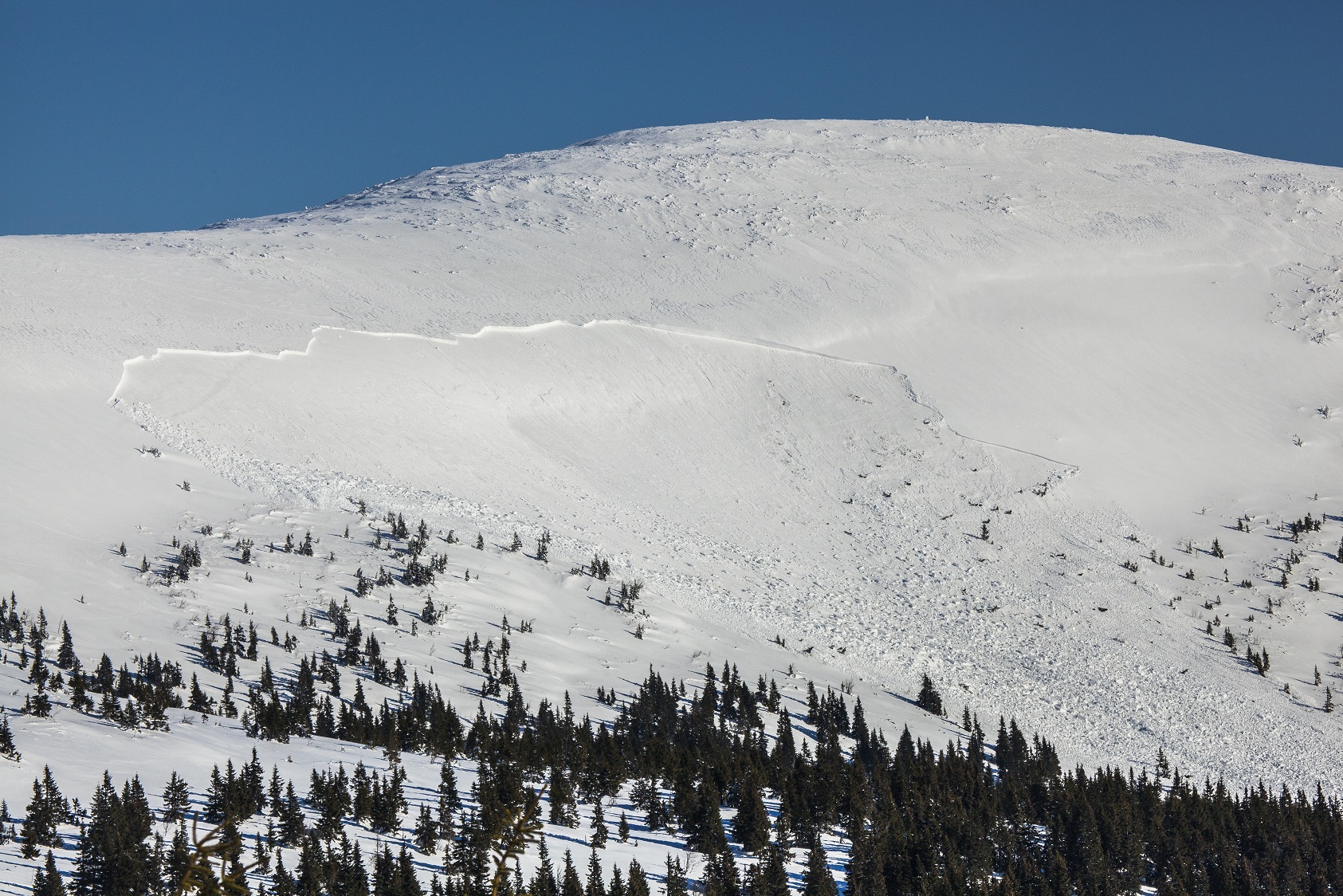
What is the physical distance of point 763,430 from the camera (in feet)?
295

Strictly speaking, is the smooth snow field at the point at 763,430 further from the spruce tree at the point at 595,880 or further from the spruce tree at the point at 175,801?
the spruce tree at the point at 595,880

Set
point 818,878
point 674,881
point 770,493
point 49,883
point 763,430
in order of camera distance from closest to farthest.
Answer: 1. point 49,883
2. point 674,881
3. point 818,878
4. point 770,493
5. point 763,430

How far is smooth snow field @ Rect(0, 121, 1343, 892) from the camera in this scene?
61344 mm

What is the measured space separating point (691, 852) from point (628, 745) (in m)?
10.2

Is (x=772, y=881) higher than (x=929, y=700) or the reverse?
the reverse

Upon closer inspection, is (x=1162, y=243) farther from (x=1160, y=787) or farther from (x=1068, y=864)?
(x=1068, y=864)

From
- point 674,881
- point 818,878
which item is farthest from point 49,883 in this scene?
point 818,878

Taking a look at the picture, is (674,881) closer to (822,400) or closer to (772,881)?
(772,881)

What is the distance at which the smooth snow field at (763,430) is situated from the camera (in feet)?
201

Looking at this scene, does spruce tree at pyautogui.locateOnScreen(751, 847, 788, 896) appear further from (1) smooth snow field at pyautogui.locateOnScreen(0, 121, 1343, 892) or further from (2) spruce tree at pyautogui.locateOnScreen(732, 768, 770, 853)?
(1) smooth snow field at pyautogui.locateOnScreen(0, 121, 1343, 892)

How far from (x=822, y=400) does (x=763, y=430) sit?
256 inches

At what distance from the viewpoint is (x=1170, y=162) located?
142 metres

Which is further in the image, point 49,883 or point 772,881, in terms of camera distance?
point 772,881

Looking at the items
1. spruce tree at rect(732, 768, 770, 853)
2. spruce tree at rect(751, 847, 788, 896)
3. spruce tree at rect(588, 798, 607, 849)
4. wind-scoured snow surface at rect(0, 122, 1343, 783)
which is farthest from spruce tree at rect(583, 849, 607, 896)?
wind-scoured snow surface at rect(0, 122, 1343, 783)
